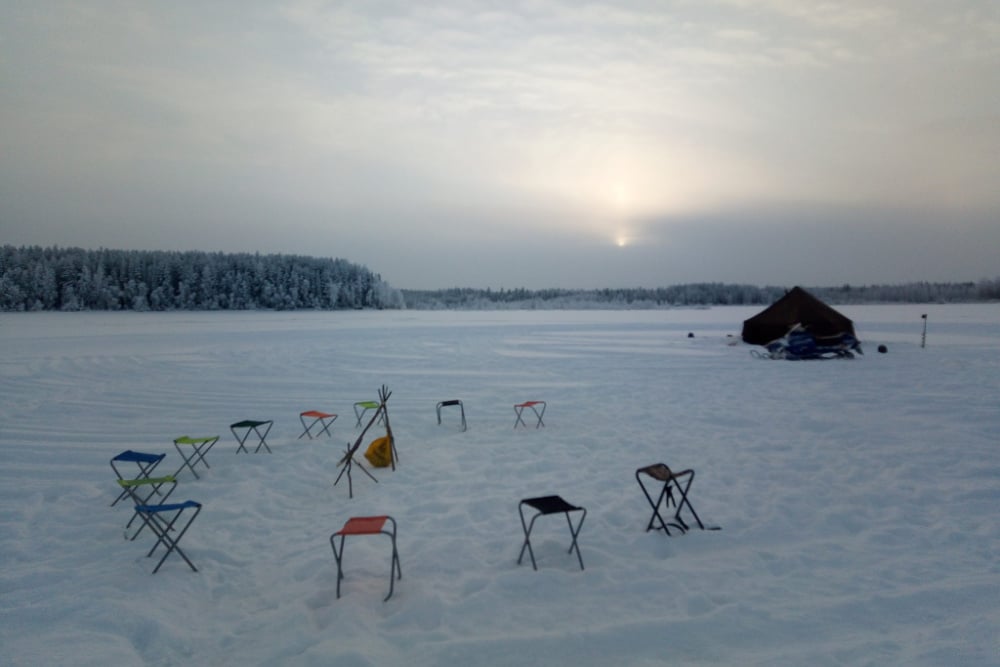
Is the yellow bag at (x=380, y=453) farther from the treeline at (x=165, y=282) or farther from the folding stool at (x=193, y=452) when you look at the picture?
the treeline at (x=165, y=282)

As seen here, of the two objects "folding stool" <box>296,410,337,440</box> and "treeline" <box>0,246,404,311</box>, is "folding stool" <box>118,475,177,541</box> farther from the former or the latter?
"treeline" <box>0,246,404,311</box>

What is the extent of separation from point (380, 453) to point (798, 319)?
17.2 metres

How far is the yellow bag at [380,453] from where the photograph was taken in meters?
7.24

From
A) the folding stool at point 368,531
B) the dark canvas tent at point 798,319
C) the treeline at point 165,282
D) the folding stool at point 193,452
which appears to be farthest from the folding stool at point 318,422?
the treeline at point 165,282

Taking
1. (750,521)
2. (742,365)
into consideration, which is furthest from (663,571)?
(742,365)

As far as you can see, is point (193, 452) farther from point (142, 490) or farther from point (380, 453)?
point (380, 453)

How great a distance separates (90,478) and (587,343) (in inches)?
841

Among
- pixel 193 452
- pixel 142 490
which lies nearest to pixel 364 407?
pixel 193 452

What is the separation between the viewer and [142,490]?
251 inches

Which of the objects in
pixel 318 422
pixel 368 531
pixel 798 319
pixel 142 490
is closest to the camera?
pixel 368 531

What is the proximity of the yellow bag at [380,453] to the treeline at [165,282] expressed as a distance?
273ft

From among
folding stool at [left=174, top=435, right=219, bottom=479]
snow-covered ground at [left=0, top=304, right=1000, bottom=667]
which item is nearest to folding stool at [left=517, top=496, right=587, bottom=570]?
snow-covered ground at [left=0, top=304, right=1000, bottom=667]

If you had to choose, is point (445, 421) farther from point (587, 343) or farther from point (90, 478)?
point (587, 343)

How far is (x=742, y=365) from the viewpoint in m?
16.5
